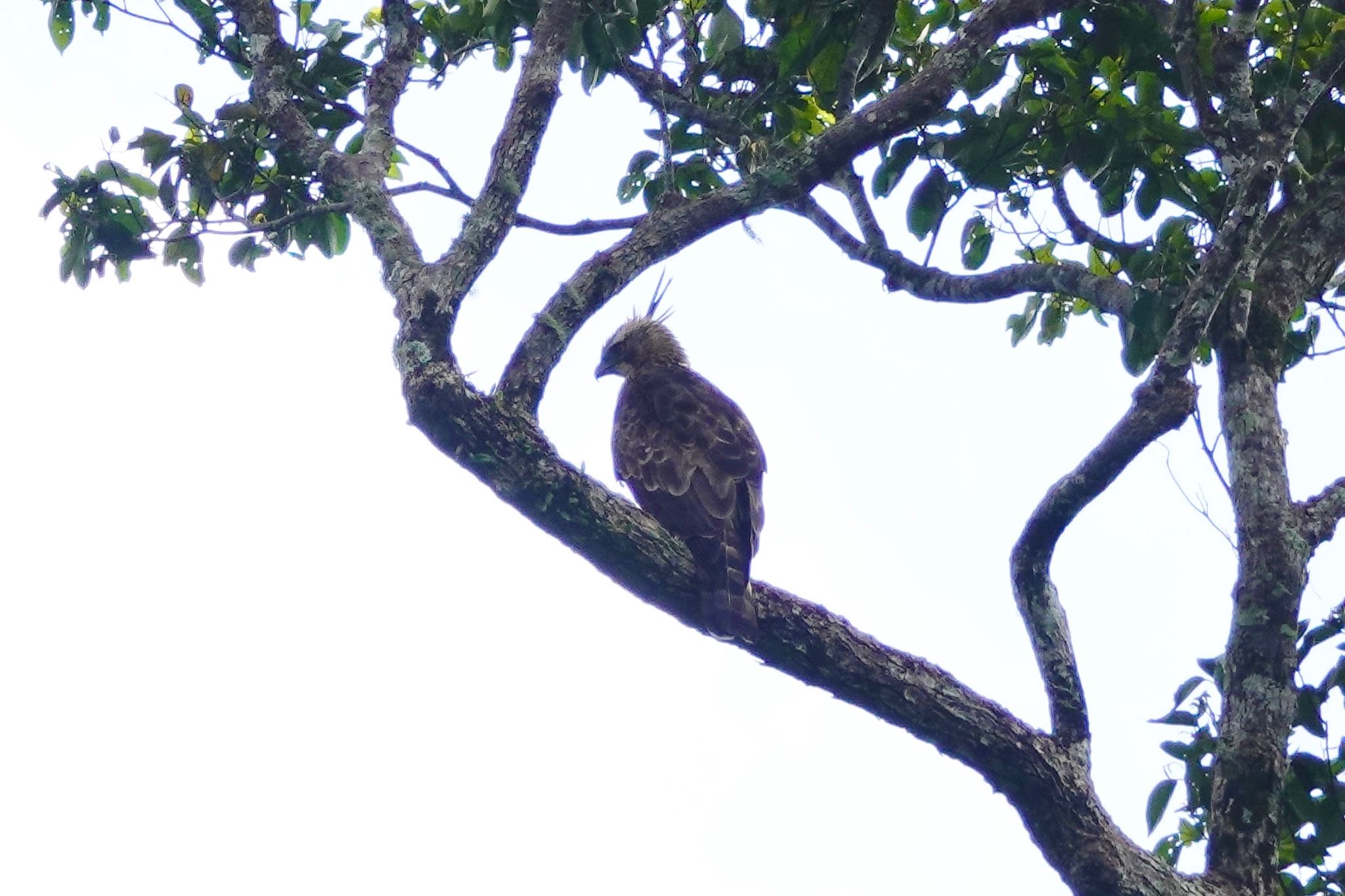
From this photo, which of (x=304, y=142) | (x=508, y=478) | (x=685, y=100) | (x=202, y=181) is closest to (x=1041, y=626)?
(x=508, y=478)

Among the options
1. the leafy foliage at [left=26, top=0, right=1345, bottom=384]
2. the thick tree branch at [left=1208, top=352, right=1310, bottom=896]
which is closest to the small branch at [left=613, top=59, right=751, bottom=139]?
the leafy foliage at [left=26, top=0, right=1345, bottom=384]

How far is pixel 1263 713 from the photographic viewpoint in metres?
4.38

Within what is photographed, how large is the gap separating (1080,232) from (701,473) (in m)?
1.82

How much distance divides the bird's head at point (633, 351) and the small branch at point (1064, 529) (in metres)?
3.79

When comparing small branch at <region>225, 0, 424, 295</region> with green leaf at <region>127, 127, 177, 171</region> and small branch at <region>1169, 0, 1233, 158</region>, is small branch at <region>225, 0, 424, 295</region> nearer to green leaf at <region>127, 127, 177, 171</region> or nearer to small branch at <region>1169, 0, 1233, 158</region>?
green leaf at <region>127, 127, 177, 171</region>

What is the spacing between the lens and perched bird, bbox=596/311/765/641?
449 cm

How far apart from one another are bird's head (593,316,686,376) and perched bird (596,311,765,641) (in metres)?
0.76

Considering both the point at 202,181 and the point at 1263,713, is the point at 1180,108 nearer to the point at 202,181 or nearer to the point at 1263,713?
the point at 1263,713

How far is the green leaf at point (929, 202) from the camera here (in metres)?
5.48

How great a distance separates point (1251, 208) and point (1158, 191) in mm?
1056

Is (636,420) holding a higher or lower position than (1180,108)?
lower

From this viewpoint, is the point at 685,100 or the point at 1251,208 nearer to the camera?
the point at 1251,208

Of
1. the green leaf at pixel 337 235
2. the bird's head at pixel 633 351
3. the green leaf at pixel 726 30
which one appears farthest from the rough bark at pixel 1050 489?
the bird's head at pixel 633 351

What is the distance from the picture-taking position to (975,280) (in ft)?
18.4
